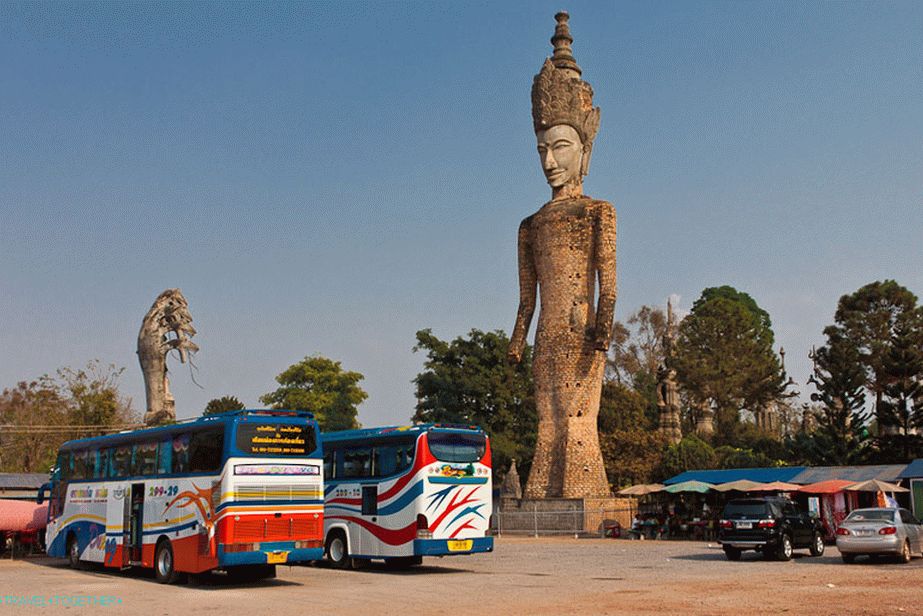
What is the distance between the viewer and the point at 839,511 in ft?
96.2

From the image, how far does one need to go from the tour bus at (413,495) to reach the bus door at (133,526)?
14.0 feet

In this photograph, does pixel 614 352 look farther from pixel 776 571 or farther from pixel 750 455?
pixel 776 571

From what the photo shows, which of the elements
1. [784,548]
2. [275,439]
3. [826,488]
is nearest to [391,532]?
[275,439]

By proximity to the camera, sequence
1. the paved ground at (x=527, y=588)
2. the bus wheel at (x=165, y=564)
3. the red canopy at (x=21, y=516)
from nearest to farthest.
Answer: the paved ground at (x=527, y=588) → the bus wheel at (x=165, y=564) → the red canopy at (x=21, y=516)

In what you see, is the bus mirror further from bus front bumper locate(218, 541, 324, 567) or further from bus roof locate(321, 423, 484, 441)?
bus front bumper locate(218, 541, 324, 567)

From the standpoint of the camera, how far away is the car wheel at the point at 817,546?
22594 millimetres

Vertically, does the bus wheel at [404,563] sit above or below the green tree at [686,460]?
below

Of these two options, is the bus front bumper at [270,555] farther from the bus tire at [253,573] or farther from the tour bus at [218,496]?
the bus tire at [253,573]

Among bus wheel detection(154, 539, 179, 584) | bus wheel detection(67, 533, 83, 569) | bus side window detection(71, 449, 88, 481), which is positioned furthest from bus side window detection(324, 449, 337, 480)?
bus wheel detection(67, 533, 83, 569)

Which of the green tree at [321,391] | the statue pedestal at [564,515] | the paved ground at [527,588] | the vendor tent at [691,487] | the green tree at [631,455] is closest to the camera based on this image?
the paved ground at [527,588]

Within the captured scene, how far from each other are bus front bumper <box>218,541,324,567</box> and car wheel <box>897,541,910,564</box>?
40.2 feet

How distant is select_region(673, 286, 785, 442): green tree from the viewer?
66.2 metres

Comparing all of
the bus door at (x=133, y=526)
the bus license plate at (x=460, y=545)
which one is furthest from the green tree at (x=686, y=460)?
the bus door at (x=133, y=526)

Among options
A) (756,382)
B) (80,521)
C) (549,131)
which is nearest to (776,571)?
(80,521)
